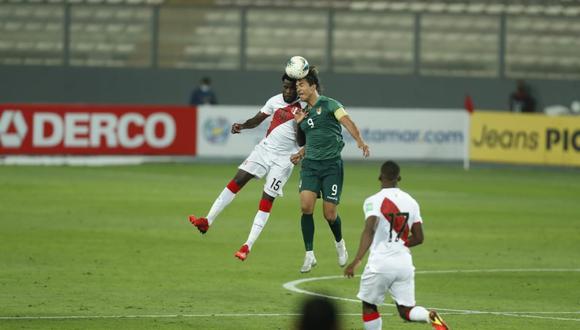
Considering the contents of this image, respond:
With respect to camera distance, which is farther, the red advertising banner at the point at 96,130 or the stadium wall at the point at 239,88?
the stadium wall at the point at 239,88

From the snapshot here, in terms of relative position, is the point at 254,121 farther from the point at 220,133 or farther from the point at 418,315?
the point at 220,133

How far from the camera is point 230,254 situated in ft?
63.1

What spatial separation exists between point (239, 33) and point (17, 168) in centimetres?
1101

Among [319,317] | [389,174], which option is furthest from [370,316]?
[319,317]

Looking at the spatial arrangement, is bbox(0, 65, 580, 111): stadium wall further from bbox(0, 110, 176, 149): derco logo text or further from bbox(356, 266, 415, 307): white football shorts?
bbox(356, 266, 415, 307): white football shorts

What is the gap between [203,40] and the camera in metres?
42.5

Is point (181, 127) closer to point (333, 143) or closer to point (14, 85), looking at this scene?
point (14, 85)

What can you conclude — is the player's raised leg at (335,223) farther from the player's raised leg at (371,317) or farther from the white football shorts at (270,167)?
the player's raised leg at (371,317)

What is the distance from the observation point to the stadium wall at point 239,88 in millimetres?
42062

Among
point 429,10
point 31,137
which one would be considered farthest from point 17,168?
point 429,10

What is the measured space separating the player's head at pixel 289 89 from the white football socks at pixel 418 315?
500 cm

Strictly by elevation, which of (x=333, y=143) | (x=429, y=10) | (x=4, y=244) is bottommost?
(x=4, y=244)

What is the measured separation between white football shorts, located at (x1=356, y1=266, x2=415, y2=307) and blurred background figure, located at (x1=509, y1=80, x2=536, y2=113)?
32436 millimetres

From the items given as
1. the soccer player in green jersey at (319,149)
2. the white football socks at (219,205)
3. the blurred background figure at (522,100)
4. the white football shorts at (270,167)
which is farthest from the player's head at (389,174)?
the blurred background figure at (522,100)
